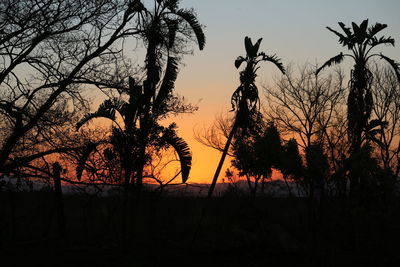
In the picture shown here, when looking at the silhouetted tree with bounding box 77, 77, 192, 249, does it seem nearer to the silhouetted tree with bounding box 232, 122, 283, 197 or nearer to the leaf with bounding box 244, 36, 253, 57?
the leaf with bounding box 244, 36, 253, 57

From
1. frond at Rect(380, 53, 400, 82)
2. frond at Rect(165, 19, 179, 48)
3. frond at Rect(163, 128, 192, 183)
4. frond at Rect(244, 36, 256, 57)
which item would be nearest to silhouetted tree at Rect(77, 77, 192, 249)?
frond at Rect(163, 128, 192, 183)

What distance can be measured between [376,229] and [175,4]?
13869 millimetres

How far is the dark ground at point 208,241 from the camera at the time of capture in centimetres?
1501

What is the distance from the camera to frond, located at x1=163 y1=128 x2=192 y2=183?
1725 cm

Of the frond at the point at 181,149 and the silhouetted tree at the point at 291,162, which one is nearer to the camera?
the frond at the point at 181,149

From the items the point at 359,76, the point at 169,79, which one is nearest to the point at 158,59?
the point at 169,79

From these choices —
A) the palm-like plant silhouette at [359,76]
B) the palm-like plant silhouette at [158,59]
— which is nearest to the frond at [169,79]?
the palm-like plant silhouette at [158,59]

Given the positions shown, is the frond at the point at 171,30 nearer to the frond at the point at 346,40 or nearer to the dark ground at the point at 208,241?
the dark ground at the point at 208,241

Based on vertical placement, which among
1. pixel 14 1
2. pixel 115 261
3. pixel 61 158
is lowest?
pixel 115 261

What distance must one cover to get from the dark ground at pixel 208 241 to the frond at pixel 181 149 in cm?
146

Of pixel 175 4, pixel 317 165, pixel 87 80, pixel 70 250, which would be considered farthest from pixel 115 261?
pixel 317 165

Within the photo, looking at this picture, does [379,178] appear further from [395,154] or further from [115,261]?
[395,154]

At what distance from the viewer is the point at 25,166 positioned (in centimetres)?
1502

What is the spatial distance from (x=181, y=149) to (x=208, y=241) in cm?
328
